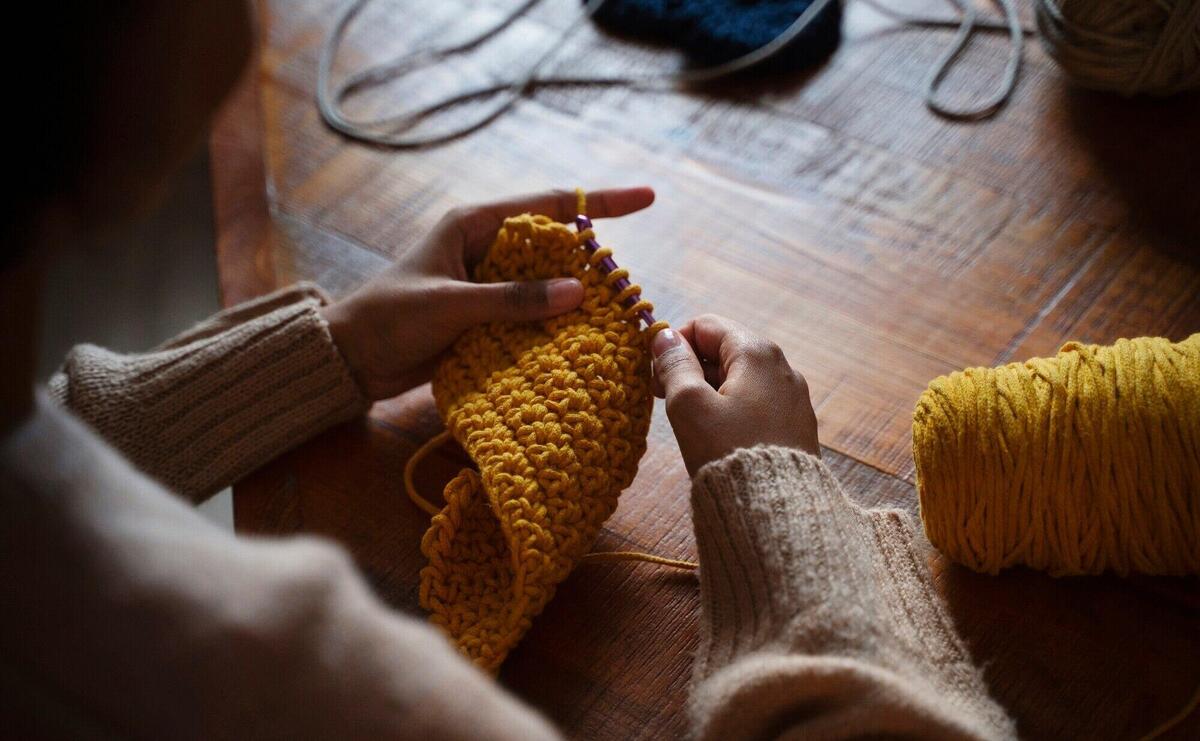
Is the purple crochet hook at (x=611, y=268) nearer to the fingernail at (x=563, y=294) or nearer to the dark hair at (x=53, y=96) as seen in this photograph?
the fingernail at (x=563, y=294)

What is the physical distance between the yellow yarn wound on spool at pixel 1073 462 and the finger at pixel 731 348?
131mm

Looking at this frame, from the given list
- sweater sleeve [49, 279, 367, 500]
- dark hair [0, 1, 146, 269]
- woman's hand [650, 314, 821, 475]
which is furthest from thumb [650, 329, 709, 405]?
dark hair [0, 1, 146, 269]

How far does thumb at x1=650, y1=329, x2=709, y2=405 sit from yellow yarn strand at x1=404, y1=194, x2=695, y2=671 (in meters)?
0.01

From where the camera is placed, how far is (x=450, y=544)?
85cm

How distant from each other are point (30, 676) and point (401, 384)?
52cm

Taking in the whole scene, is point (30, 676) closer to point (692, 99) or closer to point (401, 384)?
point (401, 384)

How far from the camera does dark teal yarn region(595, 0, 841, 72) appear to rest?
4.33 feet

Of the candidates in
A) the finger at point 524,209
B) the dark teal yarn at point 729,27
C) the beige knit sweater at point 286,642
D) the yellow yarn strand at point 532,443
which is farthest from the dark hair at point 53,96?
the dark teal yarn at point 729,27

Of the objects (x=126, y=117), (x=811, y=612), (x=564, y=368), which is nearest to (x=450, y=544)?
(x=564, y=368)

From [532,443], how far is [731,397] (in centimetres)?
16

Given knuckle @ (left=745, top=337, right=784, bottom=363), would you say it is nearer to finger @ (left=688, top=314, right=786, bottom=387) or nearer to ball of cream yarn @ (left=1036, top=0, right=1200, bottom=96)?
finger @ (left=688, top=314, right=786, bottom=387)

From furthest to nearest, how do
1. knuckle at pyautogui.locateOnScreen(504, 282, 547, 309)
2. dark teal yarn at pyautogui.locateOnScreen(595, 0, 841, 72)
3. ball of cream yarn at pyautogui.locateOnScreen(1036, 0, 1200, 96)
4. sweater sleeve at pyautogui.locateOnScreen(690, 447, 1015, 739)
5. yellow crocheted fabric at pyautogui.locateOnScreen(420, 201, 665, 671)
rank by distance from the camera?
dark teal yarn at pyautogui.locateOnScreen(595, 0, 841, 72) < ball of cream yarn at pyautogui.locateOnScreen(1036, 0, 1200, 96) < knuckle at pyautogui.locateOnScreen(504, 282, 547, 309) < yellow crocheted fabric at pyautogui.locateOnScreen(420, 201, 665, 671) < sweater sleeve at pyautogui.locateOnScreen(690, 447, 1015, 739)

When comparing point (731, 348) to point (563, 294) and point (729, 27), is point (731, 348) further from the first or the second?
point (729, 27)

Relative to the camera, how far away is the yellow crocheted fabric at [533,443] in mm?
807
